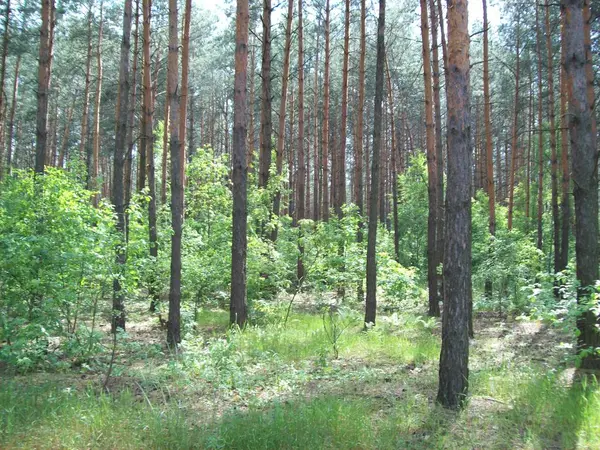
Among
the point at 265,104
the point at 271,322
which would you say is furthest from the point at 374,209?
the point at 265,104

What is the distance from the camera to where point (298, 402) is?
16.8 ft

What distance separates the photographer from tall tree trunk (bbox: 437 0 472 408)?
516cm

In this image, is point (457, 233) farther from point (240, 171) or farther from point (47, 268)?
point (47, 268)

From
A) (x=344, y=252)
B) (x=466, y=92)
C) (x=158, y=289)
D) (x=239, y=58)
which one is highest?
(x=239, y=58)

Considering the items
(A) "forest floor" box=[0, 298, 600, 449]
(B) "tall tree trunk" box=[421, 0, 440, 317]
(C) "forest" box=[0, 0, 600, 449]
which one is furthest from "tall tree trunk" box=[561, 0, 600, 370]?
(B) "tall tree trunk" box=[421, 0, 440, 317]

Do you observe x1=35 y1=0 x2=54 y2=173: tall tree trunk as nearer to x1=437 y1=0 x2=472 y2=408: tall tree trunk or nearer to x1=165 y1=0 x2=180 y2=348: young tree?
x1=165 y1=0 x2=180 y2=348: young tree

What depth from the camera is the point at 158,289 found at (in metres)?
10.4

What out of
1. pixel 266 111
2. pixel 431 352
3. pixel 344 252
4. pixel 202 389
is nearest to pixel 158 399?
pixel 202 389

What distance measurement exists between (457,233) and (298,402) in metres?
2.75

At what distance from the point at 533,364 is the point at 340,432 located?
410 centimetres

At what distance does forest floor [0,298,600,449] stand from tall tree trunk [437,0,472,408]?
0.37 m

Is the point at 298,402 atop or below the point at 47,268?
below

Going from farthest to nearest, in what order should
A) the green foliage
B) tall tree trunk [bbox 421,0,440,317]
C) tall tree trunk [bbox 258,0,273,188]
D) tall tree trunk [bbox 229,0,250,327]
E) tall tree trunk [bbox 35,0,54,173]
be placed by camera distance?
tall tree trunk [bbox 258,0,273,188]
tall tree trunk [bbox 421,0,440,317]
tall tree trunk [bbox 35,0,54,173]
tall tree trunk [bbox 229,0,250,327]
the green foliage

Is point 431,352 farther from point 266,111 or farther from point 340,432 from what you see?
point 266,111
